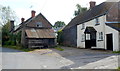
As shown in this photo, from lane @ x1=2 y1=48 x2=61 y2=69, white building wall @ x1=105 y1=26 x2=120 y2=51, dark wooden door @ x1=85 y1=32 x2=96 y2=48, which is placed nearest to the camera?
lane @ x1=2 y1=48 x2=61 y2=69

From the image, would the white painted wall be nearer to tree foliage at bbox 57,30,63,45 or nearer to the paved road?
the paved road

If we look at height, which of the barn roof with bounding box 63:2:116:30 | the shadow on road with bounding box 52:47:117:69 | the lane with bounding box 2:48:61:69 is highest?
the barn roof with bounding box 63:2:116:30

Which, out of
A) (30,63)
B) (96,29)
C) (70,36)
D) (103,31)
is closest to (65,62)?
(30,63)

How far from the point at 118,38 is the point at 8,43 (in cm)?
3518

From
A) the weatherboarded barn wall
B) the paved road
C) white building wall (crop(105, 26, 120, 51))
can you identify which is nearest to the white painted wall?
white building wall (crop(105, 26, 120, 51))

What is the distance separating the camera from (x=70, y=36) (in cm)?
3366

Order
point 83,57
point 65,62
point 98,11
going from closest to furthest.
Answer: point 65,62, point 83,57, point 98,11

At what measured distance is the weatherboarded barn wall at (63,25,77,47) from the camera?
31227 mm

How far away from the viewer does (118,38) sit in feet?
60.1

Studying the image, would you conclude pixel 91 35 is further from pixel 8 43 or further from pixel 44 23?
pixel 8 43

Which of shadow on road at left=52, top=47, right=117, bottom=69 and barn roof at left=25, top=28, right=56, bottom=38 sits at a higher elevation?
barn roof at left=25, top=28, right=56, bottom=38

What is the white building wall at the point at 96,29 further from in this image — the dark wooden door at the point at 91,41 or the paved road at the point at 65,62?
the paved road at the point at 65,62

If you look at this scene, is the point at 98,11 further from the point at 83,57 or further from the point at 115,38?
the point at 83,57

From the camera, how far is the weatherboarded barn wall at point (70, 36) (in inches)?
1229
